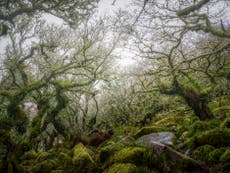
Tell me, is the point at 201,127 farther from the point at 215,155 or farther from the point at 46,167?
the point at 46,167

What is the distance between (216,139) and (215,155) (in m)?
0.93

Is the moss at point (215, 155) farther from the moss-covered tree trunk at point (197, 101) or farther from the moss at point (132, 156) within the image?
the moss-covered tree trunk at point (197, 101)

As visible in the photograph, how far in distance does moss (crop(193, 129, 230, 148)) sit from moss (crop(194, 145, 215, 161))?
40 centimetres

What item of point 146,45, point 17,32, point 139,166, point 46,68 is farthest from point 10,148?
point 146,45

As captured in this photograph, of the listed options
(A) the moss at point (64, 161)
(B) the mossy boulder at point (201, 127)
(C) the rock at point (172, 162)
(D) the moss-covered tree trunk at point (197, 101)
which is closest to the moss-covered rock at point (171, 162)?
(C) the rock at point (172, 162)

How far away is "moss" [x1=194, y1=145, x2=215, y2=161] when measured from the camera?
21.1 ft

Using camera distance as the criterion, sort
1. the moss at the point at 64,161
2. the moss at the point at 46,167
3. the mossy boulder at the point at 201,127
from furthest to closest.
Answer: the moss at the point at 46,167
the moss at the point at 64,161
the mossy boulder at the point at 201,127

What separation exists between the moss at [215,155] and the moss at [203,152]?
204 millimetres

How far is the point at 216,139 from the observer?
6938 millimetres

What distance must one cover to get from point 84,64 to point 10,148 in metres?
6.17

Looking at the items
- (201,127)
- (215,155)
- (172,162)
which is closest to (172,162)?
(172,162)

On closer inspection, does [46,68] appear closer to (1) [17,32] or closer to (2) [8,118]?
(1) [17,32]

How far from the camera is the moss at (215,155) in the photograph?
19.8 feet

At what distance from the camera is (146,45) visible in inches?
441
